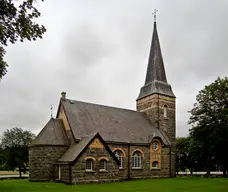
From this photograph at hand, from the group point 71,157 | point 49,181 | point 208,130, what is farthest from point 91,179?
point 208,130

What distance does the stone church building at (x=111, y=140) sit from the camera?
84.6ft

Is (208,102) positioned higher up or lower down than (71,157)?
higher up

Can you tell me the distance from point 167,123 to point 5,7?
32.2 meters

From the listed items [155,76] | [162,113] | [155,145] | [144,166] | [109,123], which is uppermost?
[155,76]

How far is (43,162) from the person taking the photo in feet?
91.5

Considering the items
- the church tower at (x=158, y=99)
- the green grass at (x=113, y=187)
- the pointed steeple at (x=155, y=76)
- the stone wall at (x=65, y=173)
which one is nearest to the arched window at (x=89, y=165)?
the stone wall at (x=65, y=173)

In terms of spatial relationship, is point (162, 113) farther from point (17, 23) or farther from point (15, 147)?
point (17, 23)

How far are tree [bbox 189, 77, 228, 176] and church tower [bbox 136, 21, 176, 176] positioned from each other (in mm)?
3658

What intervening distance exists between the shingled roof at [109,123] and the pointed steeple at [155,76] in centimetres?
496

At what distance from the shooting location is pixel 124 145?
31.3m

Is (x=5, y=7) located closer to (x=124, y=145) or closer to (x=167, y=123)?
(x=124, y=145)

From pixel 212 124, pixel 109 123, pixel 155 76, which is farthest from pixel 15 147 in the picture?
pixel 212 124

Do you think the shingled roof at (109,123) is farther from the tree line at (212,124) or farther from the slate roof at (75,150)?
the tree line at (212,124)

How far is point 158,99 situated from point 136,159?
10.3 metres
